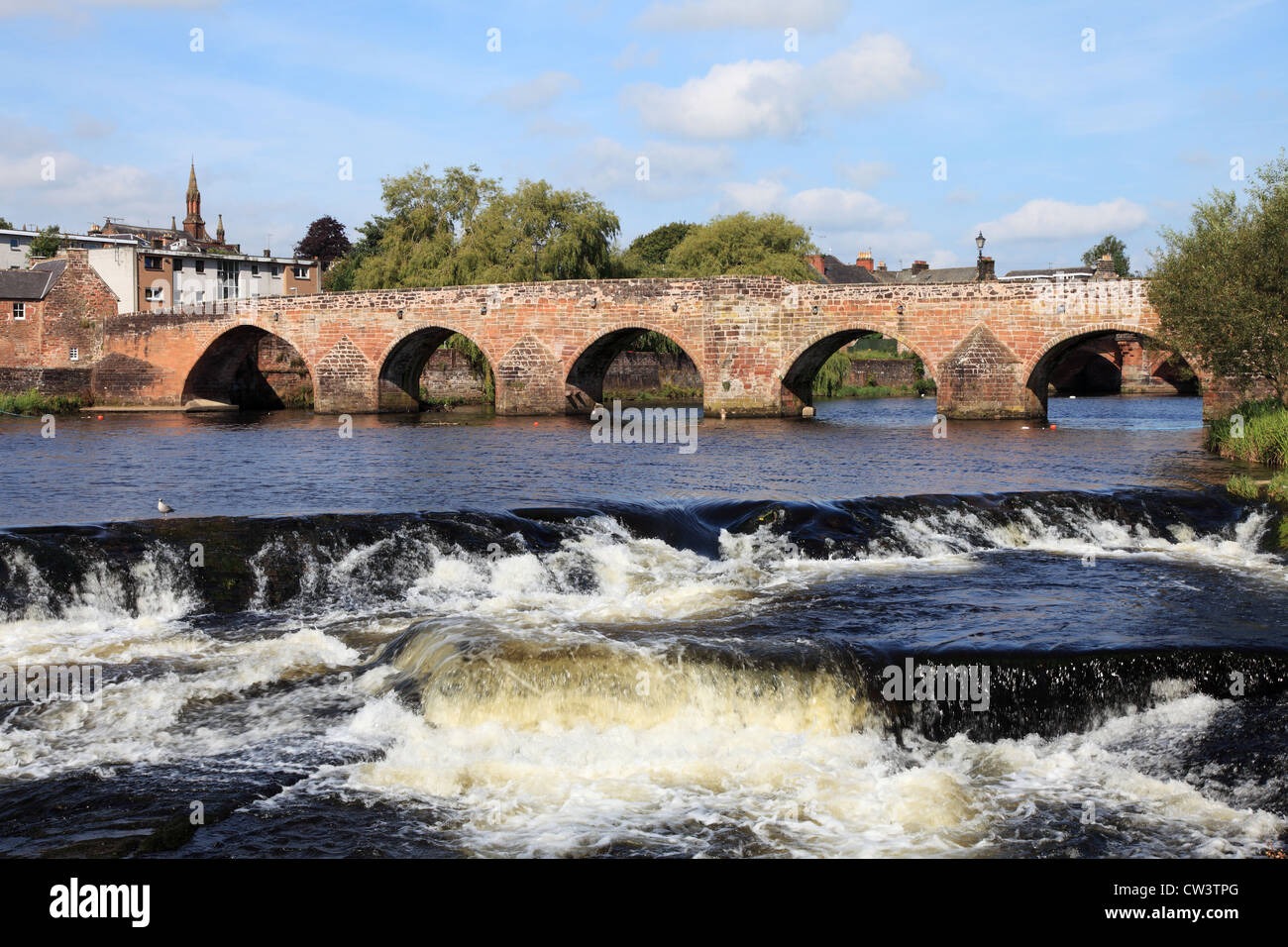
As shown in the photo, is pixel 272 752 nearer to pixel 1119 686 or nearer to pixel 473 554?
pixel 473 554

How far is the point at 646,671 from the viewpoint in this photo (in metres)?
8.27

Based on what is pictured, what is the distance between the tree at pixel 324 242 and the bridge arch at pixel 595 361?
53447 millimetres

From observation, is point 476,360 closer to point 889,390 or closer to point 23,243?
point 889,390

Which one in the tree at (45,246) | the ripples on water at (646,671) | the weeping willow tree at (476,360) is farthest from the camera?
the tree at (45,246)

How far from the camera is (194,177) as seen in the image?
95875 mm

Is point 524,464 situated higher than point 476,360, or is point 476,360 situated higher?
point 476,360

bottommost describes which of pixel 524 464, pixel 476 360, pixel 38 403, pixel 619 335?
pixel 524 464

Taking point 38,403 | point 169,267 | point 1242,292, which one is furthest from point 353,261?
point 1242,292

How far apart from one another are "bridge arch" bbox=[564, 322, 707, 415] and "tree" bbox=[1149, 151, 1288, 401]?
15.3 m

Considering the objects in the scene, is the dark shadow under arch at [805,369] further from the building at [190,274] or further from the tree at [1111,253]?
the tree at [1111,253]

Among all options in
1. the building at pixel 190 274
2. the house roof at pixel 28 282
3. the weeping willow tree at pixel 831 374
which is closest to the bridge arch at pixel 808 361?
the weeping willow tree at pixel 831 374

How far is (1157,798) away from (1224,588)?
17.7ft

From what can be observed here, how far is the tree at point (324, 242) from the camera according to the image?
3381 inches

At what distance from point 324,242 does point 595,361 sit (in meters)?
55.5
